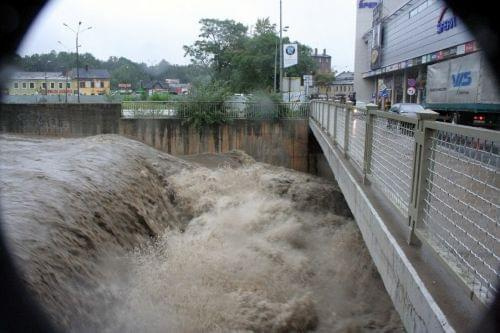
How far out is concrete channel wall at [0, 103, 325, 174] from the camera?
20141 millimetres

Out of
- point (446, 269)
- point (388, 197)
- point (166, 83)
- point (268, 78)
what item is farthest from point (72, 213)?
point (166, 83)

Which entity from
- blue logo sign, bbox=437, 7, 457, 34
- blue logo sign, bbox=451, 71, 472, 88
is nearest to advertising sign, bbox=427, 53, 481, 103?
blue logo sign, bbox=451, 71, 472, 88

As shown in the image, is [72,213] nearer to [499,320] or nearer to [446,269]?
[446,269]

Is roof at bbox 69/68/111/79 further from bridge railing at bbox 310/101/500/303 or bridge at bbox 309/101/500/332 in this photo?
bridge railing at bbox 310/101/500/303

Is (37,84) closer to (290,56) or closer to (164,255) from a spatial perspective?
(290,56)

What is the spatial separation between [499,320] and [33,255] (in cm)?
487

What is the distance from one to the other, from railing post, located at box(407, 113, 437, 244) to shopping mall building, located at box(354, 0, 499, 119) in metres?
15.1

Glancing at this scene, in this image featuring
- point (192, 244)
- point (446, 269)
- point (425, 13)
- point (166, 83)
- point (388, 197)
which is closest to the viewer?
point (446, 269)

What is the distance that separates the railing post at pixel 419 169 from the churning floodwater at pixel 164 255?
2.55m

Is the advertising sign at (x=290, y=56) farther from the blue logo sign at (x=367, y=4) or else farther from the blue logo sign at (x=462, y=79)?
the blue logo sign at (x=367, y=4)

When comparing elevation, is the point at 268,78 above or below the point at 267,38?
below

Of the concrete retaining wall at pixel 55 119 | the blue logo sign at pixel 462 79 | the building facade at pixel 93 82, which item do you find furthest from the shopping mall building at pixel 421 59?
→ the building facade at pixel 93 82

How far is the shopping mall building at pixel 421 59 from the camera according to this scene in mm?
19469

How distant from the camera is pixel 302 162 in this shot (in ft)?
71.1
